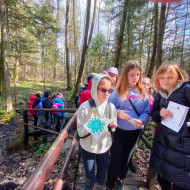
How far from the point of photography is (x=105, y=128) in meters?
1.61

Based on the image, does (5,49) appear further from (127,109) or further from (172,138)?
(172,138)

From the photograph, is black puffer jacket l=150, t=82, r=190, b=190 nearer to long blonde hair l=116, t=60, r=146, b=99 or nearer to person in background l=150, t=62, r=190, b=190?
person in background l=150, t=62, r=190, b=190

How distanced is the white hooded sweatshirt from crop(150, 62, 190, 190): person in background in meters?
0.58

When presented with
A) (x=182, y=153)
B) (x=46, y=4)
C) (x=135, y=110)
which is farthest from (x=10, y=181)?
(x=46, y=4)

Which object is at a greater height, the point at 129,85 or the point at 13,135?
the point at 129,85

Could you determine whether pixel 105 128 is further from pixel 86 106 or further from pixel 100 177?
pixel 100 177

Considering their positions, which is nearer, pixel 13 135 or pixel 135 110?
pixel 135 110

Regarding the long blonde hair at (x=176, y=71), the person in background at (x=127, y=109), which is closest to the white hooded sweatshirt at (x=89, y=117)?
the person in background at (x=127, y=109)

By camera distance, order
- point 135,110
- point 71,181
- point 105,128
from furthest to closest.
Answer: point 71,181
point 135,110
point 105,128

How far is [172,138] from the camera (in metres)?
1.42

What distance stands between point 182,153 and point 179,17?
29.8 feet

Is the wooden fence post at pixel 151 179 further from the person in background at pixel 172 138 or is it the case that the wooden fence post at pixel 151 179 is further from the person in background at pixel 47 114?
the person in background at pixel 47 114

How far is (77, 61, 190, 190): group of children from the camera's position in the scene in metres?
1.40

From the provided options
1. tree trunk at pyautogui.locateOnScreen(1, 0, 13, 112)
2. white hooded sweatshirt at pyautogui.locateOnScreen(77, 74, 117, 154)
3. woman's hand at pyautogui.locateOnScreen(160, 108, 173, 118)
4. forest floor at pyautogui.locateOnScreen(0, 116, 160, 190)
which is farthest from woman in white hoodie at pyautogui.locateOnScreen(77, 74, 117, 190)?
tree trunk at pyautogui.locateOnScreen(1, 0, 13, 112)
